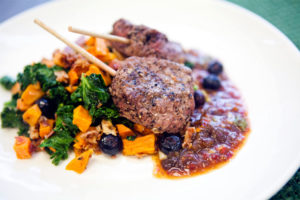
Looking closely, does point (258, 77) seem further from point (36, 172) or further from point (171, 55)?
point (36, 172)

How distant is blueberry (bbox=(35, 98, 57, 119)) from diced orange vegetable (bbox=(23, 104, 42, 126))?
0.07 meters

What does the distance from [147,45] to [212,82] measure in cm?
156

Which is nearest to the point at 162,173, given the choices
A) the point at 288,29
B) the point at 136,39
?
the point at 136,39

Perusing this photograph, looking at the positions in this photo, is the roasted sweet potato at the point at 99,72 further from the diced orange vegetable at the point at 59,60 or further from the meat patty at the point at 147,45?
the meat patty at the point at 147,45

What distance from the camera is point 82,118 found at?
4.36m

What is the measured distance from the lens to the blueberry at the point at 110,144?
14.0 feet

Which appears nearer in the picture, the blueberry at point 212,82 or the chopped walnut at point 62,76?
the chopped walnut at point 62,76

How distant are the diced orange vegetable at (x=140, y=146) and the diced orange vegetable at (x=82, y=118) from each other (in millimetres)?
699

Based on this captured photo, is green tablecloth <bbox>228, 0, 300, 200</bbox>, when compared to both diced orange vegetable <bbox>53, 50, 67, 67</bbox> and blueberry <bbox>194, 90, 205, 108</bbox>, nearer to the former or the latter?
blueberry <bbox>194, 90, 205, 108</bbox>

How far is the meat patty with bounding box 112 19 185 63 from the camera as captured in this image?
16.6 feet

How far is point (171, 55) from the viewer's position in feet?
16.9

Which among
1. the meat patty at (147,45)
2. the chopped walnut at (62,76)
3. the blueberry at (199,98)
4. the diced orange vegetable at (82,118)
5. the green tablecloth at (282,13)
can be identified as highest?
the green tablecloth at (282,13)

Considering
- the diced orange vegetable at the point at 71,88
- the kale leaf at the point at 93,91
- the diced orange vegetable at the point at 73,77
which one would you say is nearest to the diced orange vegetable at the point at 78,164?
the kale leaf at the point at 93,91

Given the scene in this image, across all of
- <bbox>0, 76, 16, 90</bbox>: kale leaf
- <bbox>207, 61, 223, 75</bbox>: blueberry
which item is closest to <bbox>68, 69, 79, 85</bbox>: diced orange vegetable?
<bbox>0, 76, 16, 90</bbox>: kale leaf
